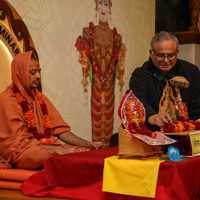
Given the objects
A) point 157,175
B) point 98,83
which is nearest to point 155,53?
point 157,175

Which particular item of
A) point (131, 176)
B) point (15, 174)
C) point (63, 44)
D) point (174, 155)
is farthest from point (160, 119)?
point (63, 44)

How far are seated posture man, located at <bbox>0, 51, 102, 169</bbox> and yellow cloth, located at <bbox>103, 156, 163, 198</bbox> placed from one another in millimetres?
1175

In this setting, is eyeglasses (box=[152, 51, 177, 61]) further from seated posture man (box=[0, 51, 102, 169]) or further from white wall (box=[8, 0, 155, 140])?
white wall (box=[8, 0, 155, 140])

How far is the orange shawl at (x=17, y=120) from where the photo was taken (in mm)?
3586

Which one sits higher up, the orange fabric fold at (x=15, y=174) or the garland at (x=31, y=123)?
the garland at (x=31, y=123)

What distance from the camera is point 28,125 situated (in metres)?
3.80

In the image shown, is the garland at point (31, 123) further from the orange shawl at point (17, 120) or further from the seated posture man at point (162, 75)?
the seated posture man at point (162, 75)

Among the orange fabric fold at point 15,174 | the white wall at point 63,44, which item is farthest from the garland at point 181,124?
the white wall at point 63,44

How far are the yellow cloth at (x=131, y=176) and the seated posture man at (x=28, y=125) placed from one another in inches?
46.3

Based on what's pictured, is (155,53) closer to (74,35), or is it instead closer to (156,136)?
(156,136)

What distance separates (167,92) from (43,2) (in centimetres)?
246

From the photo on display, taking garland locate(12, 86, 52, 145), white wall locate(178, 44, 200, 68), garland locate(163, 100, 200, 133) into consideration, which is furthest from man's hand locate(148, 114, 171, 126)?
white wall locate(178, 44, 200, 68)

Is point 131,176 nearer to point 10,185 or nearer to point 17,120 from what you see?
point 10,185

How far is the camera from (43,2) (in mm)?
4820
